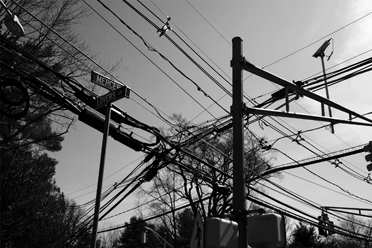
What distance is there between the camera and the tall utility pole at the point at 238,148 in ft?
17.9

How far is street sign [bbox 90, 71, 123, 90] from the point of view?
6379 mm

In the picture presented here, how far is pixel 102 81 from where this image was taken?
6.57 metres

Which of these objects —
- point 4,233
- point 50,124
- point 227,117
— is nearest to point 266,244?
point 227,117

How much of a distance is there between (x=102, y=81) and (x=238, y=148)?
2792 mm

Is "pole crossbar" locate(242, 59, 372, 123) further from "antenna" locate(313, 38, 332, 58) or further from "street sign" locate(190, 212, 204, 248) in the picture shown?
"antenna" locate(313, 38, 332, 58)

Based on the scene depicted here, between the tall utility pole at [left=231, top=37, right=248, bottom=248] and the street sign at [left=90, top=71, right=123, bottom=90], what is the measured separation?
88.4 inches

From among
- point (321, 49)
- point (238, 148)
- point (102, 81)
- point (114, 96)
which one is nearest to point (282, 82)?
point (238, 148)

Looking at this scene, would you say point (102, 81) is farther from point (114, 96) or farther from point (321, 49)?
point (321, 49)

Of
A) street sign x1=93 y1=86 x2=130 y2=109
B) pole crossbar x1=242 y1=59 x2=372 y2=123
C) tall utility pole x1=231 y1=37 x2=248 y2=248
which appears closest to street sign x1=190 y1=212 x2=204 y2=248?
tall utility pole x1=231 y1=37 x2=248 y2=248

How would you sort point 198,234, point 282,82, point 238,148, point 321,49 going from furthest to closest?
1. point 321,49
2. point 282,82
3. point 238,148
4. point 198,234

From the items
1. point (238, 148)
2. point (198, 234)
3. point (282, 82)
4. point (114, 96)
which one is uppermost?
point (282, 82)

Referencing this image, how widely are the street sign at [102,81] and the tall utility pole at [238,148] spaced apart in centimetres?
225

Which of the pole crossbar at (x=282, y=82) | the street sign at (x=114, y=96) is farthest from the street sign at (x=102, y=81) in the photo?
the pole crossbar at (x=282, y=82)

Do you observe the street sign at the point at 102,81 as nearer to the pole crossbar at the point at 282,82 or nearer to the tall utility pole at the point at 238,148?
the tall utility pole at the point at 238,148
